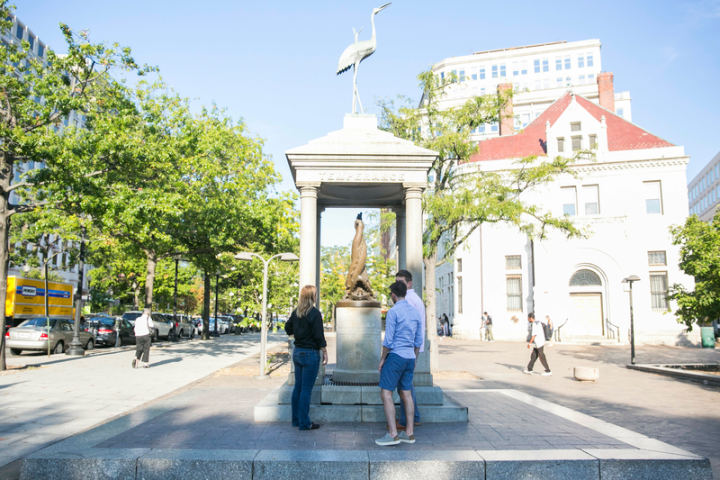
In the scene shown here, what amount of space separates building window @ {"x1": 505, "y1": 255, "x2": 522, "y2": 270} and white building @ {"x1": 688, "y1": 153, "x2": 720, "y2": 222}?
45646 mm

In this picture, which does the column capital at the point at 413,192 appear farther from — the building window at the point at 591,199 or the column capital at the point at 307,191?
the building window at the point at 591,199

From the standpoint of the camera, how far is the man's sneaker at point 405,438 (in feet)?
19.4

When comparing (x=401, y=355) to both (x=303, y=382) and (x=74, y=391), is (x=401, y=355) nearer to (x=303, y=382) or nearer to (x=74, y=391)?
(x=303, y=382)

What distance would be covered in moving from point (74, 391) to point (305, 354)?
740 centimetres

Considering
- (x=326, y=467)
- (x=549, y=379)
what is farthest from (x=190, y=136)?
(x=326, y=467)

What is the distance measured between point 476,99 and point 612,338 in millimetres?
23400

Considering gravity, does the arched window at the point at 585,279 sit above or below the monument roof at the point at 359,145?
below

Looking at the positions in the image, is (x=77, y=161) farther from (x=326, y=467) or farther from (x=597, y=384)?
(x=597, y=384)

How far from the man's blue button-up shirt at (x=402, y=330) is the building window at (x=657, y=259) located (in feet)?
105

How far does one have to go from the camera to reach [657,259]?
106ft

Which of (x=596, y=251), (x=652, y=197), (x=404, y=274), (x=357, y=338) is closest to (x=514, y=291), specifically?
(x=596, y=251)

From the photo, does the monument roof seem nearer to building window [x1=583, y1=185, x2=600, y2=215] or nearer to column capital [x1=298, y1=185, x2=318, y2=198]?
column capital [x1=298, y1=185, x2=318, y2=198]

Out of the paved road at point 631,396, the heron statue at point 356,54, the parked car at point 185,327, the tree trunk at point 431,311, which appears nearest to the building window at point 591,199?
the paved road at point 631,396

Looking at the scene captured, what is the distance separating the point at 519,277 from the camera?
34469 millimetres
